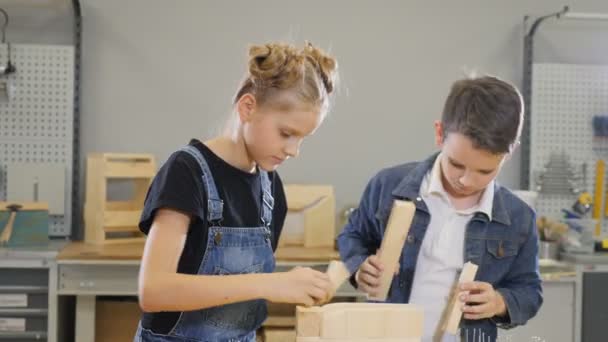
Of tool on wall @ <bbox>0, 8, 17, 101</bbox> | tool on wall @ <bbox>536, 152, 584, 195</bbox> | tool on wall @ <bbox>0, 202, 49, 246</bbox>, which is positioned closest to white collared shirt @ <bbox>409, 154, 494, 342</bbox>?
tool on wall @ <bbox>0, 202, 49, 246</bbox>

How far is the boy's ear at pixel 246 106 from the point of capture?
1344 mm

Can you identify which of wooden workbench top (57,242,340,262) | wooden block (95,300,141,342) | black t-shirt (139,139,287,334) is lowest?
wooden block (95,300,141,342)

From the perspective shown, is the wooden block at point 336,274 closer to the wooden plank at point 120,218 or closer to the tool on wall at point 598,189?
the wooden plank at point 120,218

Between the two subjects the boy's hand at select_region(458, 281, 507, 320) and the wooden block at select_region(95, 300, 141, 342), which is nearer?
the boy's hand at select_region(458, 281, 507, 320)

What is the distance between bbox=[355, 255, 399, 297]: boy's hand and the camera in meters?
1.46

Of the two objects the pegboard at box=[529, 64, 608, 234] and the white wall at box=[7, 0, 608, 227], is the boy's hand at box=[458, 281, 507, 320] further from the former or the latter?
the pegboard at box=[529, 64, 608, 234]

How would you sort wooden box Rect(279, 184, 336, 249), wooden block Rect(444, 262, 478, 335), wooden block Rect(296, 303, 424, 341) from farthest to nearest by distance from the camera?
1. wooden box Rect(279, 184, 336, 249)
2. wooden block Rect(444, 262, 478, 335)
3. wooden block Rect(296, 303, 424, 341)

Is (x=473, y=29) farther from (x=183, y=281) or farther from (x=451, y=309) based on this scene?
(x=183, y=281)

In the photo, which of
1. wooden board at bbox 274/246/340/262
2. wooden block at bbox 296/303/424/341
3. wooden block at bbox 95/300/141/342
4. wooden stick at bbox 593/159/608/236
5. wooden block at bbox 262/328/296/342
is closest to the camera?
wooden block at bbox 296/303/424/341

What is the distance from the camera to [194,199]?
4.23 ft

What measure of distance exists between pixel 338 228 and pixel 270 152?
200 cm

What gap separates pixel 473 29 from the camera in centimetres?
340

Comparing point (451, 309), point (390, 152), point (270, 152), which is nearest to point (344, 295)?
point (390, 152)

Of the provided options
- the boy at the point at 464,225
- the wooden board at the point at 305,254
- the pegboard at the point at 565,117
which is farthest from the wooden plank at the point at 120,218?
the pegboard at the point at 565,117
